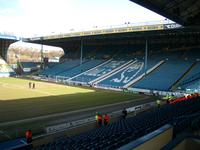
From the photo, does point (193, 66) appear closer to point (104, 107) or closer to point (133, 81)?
point (133, 81)

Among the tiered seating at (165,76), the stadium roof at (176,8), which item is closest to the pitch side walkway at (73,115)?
the stadium roof at (176,8)

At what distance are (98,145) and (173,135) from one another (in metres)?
3.02

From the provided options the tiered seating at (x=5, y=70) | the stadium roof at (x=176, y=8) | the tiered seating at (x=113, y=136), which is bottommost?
the tiered seating at (x=113, y=136)

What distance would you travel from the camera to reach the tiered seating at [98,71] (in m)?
51.2

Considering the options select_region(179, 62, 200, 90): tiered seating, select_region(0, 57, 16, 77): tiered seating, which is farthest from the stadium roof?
select_region(0, 57, 16, 77): tiered seating

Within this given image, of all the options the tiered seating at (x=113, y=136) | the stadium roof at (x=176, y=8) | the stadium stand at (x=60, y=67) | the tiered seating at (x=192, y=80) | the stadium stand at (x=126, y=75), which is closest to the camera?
the tiered seating at (x=113, y=136)

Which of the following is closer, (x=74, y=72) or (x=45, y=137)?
(x=45, y=137)

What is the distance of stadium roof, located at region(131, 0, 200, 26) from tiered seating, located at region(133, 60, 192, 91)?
1954 centimetres

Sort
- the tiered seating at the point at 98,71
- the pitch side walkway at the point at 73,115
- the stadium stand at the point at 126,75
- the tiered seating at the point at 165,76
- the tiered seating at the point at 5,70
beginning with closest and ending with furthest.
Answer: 1. the pitch side walkway at the point at 73,115
2. the tiered seating at the point at 165,76
3. the stadium stand at the point at 126,75
4. the tiered seating at the point at 98,71
5. the tiered seating at the point at 5,70

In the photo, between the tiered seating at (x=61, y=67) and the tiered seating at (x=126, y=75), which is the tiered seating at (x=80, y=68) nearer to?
the tiered seating at (x=61, y=67)

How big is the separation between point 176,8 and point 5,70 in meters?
58.9

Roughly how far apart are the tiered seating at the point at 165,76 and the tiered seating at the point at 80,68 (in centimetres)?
1788

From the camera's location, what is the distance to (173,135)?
29.1ft

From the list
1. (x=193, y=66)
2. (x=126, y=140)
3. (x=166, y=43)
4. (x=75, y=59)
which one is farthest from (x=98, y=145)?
(x=75, y=59)
